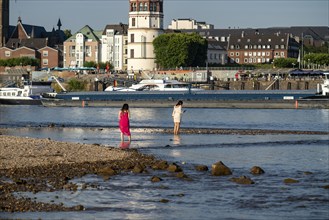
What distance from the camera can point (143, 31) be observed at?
Result: 168250mm

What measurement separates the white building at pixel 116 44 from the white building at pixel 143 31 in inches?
851

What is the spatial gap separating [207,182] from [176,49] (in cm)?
13580

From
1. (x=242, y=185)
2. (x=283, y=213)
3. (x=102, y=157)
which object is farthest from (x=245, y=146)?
(x=283, y=213)

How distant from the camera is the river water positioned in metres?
25.3

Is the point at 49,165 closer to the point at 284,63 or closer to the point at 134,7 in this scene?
the point at 134,7

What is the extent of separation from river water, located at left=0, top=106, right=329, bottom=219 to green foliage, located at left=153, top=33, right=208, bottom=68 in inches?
4153

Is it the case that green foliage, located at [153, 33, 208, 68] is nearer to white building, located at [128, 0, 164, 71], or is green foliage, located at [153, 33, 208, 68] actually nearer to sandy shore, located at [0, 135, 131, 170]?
white building, located at [128, 0, 164, 71]

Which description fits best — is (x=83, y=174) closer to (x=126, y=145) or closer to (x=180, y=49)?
(x=126, y=145)

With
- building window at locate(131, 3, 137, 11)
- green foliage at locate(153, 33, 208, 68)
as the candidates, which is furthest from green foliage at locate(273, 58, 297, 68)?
building window at locate(131, 3, 137, 11)

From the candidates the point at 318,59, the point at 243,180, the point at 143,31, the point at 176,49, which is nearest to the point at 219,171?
the point at 243,180

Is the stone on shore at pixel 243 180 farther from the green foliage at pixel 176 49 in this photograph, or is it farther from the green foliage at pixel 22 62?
the green foliage at pixel 22 62

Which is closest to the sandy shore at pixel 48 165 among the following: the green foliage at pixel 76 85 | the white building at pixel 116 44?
the green foliage at pixel 76 85

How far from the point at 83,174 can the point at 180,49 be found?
13517 centimetres

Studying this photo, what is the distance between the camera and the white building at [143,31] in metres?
165
